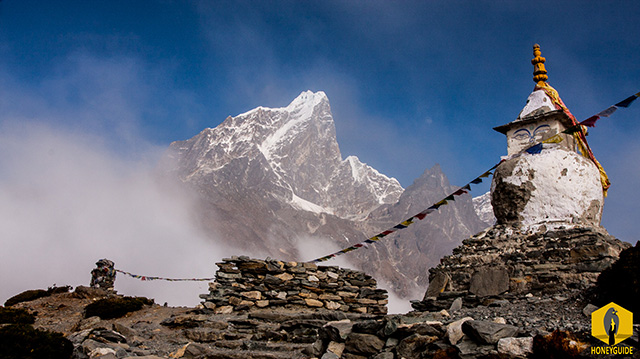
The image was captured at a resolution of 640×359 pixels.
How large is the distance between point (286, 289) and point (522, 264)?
5756 millimetres

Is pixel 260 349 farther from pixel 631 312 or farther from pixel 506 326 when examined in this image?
pixel 631 312

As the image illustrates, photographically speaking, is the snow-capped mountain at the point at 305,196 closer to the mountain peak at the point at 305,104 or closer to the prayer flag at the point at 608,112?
the mountain peak at the point at 305,104

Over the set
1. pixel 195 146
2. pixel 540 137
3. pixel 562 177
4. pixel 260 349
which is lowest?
pixel 260 349

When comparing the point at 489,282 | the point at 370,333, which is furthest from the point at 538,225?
the point at 370,333

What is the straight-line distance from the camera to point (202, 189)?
340 feet

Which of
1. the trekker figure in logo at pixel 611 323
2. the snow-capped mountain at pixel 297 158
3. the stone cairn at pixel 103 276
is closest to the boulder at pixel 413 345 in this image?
the trekker figure in logo at pixel 611 323

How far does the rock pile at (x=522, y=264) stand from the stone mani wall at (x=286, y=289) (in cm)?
172

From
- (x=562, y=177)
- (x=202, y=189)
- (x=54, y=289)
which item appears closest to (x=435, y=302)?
(x=562, y=177)

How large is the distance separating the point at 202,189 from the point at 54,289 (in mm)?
87273

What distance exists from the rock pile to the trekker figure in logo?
366cm

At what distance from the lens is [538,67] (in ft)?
43.5

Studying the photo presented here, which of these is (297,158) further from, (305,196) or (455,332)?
(455,332)

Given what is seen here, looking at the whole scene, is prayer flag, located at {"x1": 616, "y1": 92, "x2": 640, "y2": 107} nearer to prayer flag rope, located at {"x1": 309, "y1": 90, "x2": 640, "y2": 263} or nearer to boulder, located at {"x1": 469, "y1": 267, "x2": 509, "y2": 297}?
prayer flag rope, located at {"x1": 309, "y1": 90, "x2": 640, "y2": 263}

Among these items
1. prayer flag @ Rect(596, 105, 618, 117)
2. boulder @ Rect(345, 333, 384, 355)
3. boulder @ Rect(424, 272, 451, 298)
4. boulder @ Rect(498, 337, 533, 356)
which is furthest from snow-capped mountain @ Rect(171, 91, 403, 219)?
boulder @ Rect(498, 337, 533, 356)
